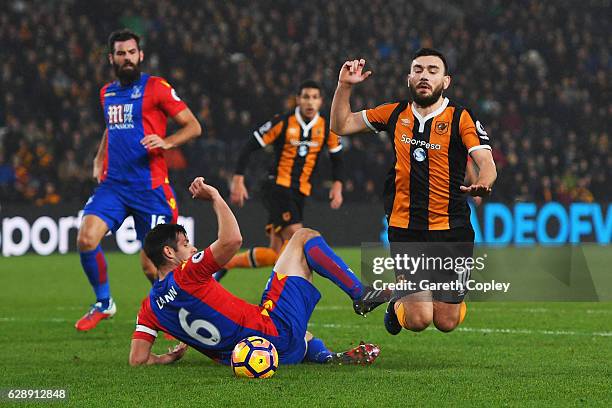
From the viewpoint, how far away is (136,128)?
891 centimetres

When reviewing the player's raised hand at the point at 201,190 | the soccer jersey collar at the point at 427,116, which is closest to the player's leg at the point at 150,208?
the soccer jersey collar at the point at 427,116

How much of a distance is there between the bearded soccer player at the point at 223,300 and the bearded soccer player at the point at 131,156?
6.98 ft

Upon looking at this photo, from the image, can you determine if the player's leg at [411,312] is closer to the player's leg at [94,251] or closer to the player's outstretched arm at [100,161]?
the player's leg at [94,251]

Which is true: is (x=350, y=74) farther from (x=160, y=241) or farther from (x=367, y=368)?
(x=367, y=368)

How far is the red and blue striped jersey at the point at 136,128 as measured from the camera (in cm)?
888

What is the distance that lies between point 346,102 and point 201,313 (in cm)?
161

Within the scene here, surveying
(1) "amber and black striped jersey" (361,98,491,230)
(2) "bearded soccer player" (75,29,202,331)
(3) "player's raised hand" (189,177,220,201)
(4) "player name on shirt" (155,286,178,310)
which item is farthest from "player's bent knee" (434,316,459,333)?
(2) "bearded soccer player" (75,29,202,331)

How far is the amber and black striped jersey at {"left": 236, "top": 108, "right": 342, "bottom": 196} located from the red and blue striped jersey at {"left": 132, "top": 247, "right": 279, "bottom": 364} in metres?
5.47

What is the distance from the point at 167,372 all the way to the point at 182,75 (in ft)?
51.8

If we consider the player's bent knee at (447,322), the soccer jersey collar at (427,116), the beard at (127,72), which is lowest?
the player's bent knee at (447,322)

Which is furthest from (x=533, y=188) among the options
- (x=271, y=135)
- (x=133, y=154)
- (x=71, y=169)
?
(x=133, y=154)

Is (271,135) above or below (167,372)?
above

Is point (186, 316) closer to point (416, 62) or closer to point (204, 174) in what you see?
point (416, 62)

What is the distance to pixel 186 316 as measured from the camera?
646cm
